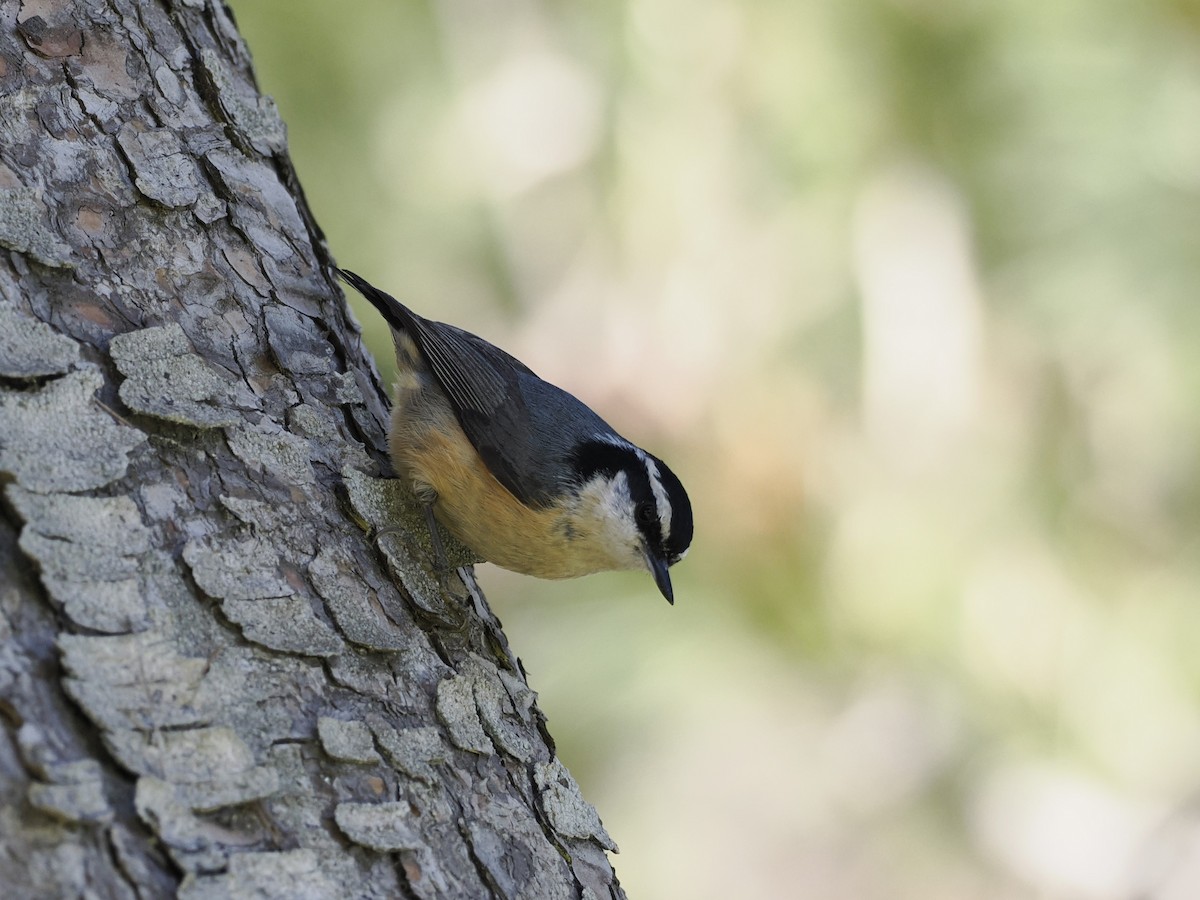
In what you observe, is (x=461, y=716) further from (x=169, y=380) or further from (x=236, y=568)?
(x=169, y=380)

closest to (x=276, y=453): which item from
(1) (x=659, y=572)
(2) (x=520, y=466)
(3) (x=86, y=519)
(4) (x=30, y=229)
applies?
(3) (x=86, y=519)

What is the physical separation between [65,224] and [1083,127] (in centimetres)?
356

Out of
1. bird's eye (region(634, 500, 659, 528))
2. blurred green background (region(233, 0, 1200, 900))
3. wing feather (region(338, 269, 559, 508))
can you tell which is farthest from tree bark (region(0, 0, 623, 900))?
blurred green background (region(233, 0, 1200, 900))

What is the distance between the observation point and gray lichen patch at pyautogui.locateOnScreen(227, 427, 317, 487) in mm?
1763

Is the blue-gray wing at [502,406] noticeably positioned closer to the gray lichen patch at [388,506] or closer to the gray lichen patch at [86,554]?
the gray lichen patch at [388,506]

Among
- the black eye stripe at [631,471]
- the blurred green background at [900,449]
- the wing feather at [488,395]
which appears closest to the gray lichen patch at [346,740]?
the wing feather at [488,395]

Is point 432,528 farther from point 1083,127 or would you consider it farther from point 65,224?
point 1083,127

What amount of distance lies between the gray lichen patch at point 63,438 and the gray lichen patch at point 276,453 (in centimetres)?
18

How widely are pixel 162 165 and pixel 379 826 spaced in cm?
120

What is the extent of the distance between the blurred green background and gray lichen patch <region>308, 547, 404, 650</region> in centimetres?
254

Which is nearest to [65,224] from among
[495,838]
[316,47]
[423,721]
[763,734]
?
[423,721]

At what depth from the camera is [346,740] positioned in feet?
5.02

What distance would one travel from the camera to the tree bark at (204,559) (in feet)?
4.31

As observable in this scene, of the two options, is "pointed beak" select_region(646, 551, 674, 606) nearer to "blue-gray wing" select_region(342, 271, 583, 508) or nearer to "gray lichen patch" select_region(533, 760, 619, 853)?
"blue-gray wing" select_region(342, 271, 583, 508)
